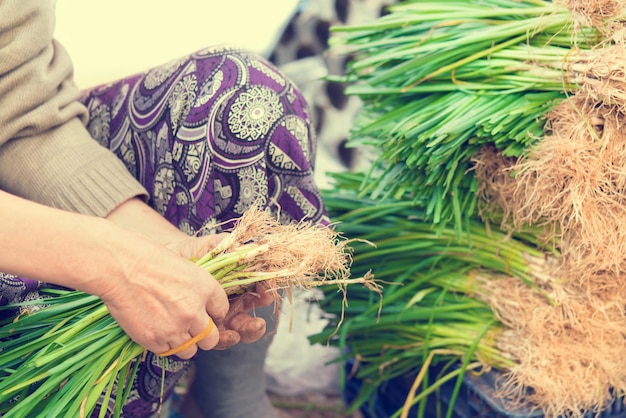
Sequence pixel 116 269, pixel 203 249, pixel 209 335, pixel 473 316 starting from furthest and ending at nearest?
pixel 473 316 < pixel 203 249 < pixel 209 335 < pixel 116 269

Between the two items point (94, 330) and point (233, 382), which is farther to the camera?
point (233, 382)

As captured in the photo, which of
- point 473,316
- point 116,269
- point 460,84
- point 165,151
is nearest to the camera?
point 116,269

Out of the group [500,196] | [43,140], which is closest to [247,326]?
[43,140]

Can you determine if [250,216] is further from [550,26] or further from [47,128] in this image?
[550,26]

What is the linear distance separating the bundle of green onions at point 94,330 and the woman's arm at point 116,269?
65 mm

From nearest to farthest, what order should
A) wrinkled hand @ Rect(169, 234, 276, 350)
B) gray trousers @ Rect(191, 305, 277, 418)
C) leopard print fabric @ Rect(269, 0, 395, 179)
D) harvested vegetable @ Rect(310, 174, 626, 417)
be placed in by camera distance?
wrinkled hand @ Rect(169, 234, 276, 350), harvested vegetable @ Rect(310, 174, 626, 417), gray trousers @ Rect(191, 305, 277, 418), leopard print fabric @ Rect(269, 0, 395, 179)

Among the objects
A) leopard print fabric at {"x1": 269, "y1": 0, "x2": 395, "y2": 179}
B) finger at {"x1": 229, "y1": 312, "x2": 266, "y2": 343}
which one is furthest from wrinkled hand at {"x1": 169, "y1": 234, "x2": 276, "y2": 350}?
leopard print fabric at {"x1": 269, "y1": 0, "x2": 395, "y2": 179}

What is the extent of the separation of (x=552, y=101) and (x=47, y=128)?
38.2 inches

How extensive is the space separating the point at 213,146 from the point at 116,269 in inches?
13.4

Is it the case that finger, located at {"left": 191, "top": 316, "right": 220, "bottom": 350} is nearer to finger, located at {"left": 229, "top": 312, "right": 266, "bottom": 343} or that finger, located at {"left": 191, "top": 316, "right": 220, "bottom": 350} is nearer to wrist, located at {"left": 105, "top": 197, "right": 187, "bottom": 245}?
finger, located at {"left": 229, "top": 312, "right": 266, "bottom": 343}

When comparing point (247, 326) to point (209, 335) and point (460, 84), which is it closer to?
point (209, 335)

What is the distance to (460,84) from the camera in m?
1.51

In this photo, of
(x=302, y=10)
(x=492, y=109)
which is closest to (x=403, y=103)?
(x=492, y=109)

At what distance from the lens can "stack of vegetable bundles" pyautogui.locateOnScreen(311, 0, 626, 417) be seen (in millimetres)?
1372
